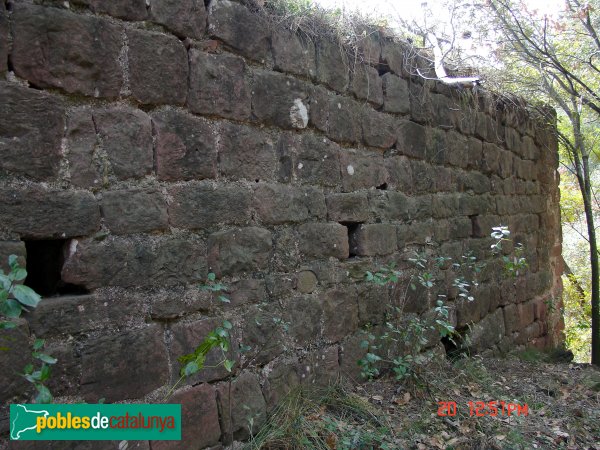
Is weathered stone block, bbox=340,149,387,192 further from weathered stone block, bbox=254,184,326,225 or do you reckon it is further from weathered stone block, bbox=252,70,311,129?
weathered stone block, bbox=252,70,311,129

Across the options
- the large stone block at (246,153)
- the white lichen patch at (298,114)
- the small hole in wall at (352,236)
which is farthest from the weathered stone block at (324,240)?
the white lichen patch at (298,114)

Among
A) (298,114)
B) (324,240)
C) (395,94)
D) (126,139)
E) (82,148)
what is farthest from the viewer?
(395,94)

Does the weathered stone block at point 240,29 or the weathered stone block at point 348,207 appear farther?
the weathered stone block at point 348,207

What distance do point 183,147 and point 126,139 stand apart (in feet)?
0.85

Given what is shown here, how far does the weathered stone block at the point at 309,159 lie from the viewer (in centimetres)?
277

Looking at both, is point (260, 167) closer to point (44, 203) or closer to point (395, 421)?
point (44, 203)

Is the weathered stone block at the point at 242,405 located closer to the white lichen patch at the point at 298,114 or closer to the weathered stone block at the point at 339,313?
the weathered stone block at the point at 339,313

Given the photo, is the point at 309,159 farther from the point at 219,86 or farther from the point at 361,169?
the point at 219,86

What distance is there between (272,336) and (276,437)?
44 cm

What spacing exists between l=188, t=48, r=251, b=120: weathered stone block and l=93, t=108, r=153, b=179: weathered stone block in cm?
27

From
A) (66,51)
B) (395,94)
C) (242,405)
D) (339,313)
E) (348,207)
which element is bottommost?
(242,405)

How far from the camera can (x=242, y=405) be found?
241 centimetres

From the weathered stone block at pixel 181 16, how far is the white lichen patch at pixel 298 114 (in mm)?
620

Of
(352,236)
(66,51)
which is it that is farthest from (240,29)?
(352,236)
